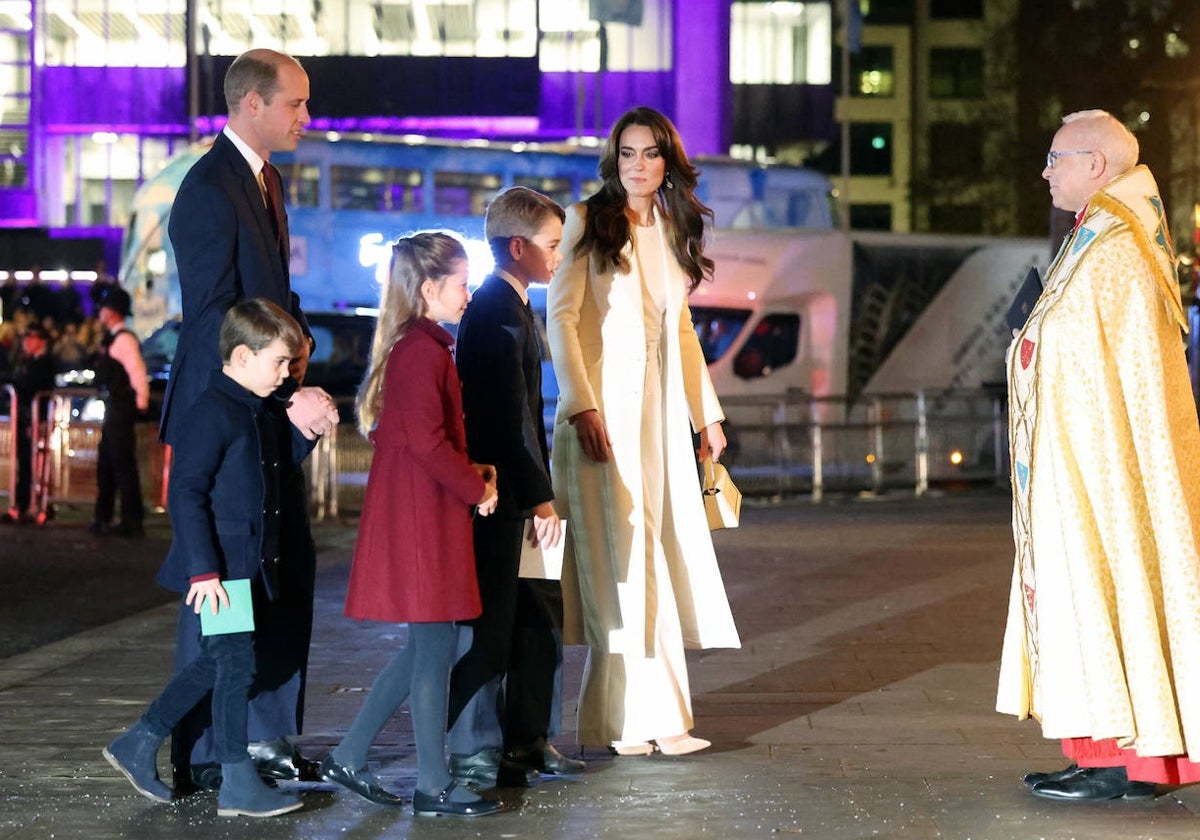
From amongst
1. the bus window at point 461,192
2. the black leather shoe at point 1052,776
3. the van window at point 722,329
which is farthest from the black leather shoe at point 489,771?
the bus window at point 461,192

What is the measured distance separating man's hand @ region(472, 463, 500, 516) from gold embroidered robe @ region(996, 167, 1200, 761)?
1605mm

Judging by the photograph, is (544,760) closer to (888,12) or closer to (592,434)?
(592,434)

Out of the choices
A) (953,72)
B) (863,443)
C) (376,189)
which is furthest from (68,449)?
(953,72)

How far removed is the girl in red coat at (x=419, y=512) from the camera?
556 cm

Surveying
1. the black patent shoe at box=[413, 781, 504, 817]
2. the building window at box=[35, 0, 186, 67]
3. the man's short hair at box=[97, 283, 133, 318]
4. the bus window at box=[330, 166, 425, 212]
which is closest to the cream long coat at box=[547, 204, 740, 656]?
the black patent shoe at box=[413, 781, 504, 817]

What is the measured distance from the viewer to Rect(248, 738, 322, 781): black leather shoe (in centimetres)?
601

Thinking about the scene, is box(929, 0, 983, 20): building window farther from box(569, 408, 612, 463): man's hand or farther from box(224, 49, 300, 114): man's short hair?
box(224, 49, 300, 114): man's short hair

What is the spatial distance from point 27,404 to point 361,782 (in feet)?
43.3

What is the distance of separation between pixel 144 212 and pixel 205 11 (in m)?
24.6

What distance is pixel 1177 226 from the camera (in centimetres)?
5453

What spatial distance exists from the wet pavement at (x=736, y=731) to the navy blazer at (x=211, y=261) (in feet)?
4.04

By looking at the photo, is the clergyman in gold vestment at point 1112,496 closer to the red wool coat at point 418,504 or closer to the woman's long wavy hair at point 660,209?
the woman's long wavy hair at point 660,209

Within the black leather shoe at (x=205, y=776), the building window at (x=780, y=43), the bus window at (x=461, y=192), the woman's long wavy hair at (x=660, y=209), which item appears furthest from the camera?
the building window at (x=780, y=43)

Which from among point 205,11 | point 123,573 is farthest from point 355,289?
point 205,11
